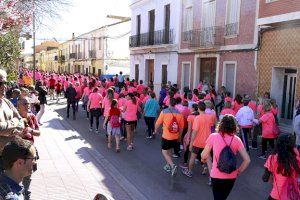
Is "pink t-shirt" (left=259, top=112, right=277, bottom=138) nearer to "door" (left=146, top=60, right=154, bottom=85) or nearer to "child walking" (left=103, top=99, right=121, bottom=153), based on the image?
"child walking" (left=103, top=99, right=121, bottom=153)

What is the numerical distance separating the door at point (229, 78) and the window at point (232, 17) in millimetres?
1488

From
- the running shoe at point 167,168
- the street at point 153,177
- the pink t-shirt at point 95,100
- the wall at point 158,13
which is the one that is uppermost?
the wall at point 158,13

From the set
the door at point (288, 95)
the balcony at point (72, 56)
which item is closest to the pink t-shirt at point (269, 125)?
the door at point (288, 95)

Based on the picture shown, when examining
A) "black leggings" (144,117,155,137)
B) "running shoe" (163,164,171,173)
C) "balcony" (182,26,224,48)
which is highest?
"balcony" (182,26,224,48)

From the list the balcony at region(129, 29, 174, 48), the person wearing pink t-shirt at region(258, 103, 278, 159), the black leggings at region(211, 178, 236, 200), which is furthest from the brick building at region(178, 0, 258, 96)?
the black leggings at region(211, 178, 236, 200)

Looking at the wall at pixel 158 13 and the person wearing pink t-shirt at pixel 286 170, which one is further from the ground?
the wall at pixel 158 13

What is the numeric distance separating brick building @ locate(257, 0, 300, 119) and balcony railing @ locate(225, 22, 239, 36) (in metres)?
1.98

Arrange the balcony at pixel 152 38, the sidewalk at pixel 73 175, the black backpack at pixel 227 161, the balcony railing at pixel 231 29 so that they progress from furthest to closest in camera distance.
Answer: the balcony at pixel 152 38, the balcony railing at pixel 231 29, the sidewalk at pixel 73 175, the black backpack at pixel 227 161

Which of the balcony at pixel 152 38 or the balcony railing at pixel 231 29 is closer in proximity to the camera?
the balcony railing at pixel 231 29

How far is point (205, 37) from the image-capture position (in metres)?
18.5

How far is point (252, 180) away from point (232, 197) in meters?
1.35

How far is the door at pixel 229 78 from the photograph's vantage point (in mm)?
16797

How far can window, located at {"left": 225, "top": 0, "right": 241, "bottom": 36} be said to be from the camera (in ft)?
53.2

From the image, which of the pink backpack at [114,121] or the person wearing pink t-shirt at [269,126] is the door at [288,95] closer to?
the person wearing pink t-shirt at [269,126]
